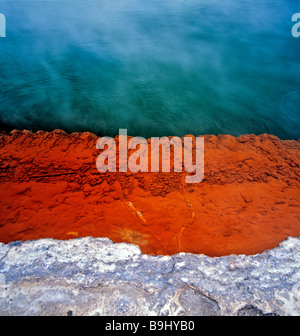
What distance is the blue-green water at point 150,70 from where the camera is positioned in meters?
4.89

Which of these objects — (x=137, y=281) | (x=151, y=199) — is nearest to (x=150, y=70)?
(x=151, y=199)

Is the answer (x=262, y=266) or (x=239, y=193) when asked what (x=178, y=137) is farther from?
(x=262, y=266)

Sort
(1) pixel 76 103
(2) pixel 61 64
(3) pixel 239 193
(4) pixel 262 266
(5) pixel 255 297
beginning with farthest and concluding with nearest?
(2) pixel 61 64
(1) pixel 76 103
(3) pixel 239 193
(4) pixel 262 266
(5) pixel 255 297

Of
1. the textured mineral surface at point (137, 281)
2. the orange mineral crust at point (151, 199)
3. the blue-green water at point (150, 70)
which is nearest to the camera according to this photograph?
the textured mineral surface at point (137, 281)

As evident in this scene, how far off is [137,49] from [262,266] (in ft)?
26.8

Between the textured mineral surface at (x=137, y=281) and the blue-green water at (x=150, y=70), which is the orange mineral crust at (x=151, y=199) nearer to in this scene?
the textured mineral surface at (x=137, y=281)

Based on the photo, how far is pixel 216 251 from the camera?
2.42 m

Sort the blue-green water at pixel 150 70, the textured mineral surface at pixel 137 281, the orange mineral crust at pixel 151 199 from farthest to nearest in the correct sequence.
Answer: the blue-green water at pixel 150 70, the orange mineral crust at pixel 151 199, the textured mineral surface at pixel 137 281

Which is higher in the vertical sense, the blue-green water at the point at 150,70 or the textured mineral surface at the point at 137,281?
the blue-green water at the point at 150,70

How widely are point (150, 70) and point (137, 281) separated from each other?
20.8 feet

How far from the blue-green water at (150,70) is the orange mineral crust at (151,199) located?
100 centimetres

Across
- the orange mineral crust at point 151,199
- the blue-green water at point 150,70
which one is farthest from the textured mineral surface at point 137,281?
the blue-green water at point 150,70

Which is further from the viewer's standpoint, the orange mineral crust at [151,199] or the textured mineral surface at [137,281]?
the orange mineral crust at [151,199]
